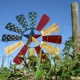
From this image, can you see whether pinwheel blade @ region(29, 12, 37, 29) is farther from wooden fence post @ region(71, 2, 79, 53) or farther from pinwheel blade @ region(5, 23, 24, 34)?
wooden fence post @ region(71, 2, 79, 53)

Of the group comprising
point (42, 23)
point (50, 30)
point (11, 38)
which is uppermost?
point (42, 23)

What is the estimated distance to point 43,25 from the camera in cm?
534

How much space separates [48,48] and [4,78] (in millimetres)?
3971

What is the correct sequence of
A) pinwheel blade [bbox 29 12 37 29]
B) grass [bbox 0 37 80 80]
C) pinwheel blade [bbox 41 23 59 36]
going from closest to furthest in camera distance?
grass [bbox 0 37 80 80] → pinwheel blade [bbox 41 23 59 36] → pinwheel blade [bbox 29 12 37 29]

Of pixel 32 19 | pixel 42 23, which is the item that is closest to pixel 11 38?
pixel 32 19

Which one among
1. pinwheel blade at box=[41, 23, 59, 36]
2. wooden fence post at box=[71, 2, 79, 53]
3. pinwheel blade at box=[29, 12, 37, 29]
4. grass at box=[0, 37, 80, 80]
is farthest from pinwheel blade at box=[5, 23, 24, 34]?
grass at box=[0, 37, 80, 80]

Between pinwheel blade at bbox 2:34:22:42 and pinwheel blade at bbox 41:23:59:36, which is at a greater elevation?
pinwheel blade at bbox 41:23:59:36

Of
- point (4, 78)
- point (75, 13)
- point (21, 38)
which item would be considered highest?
point (75, 13)

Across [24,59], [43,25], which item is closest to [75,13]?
[43,25]

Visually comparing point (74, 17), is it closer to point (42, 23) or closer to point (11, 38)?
point (42, 23)

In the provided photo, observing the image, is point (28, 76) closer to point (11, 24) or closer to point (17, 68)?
point (17, 68)

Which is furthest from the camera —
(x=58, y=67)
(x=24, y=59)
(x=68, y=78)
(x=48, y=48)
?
(x=48, y=48)

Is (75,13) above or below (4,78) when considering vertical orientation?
above

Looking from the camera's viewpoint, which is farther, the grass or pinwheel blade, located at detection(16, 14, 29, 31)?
pinwheel blade, located at detection(16, 14, 29, 31)
